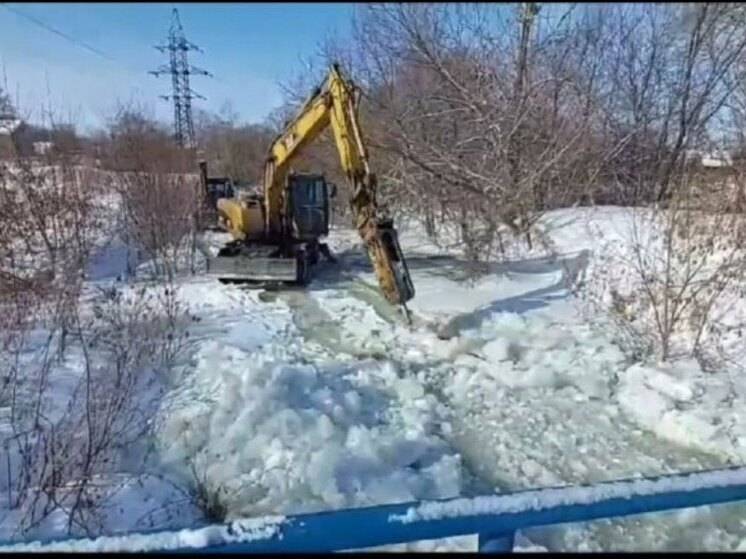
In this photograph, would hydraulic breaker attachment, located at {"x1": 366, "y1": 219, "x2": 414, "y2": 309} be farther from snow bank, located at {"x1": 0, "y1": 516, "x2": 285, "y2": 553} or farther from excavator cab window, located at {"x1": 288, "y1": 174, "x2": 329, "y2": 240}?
snow bank, located at {"x1": 0, "y1": 516, "x2": 285, "y2": 553}

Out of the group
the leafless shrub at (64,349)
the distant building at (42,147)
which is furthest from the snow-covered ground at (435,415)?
the distant building at (42,147)

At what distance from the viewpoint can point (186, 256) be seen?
1271 centimetres

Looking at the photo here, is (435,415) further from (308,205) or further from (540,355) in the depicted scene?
(308,205)

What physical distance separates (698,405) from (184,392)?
4.84 m

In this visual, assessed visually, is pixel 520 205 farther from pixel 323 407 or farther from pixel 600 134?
pixel 323 407

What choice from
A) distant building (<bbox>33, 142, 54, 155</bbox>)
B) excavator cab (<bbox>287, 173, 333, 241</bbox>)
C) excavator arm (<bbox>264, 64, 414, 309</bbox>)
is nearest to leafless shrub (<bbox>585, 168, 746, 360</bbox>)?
excavator arm (<bbox>264, 64, 414, 309</bbox>)

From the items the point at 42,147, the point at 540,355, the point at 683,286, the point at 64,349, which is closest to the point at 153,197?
the point at 42,147

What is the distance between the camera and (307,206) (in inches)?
490

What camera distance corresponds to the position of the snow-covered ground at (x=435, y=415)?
14.0 ft

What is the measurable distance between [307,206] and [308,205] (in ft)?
0.11

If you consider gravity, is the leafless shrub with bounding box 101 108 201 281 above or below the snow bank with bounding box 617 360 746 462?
above

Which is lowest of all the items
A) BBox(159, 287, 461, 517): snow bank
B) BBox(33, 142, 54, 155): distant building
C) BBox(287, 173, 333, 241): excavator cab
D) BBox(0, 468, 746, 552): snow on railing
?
BBox(159, 287, 461, 517): snow bank

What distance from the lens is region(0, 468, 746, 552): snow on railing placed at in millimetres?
1425

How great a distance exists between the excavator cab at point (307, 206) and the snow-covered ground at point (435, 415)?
3.21m
